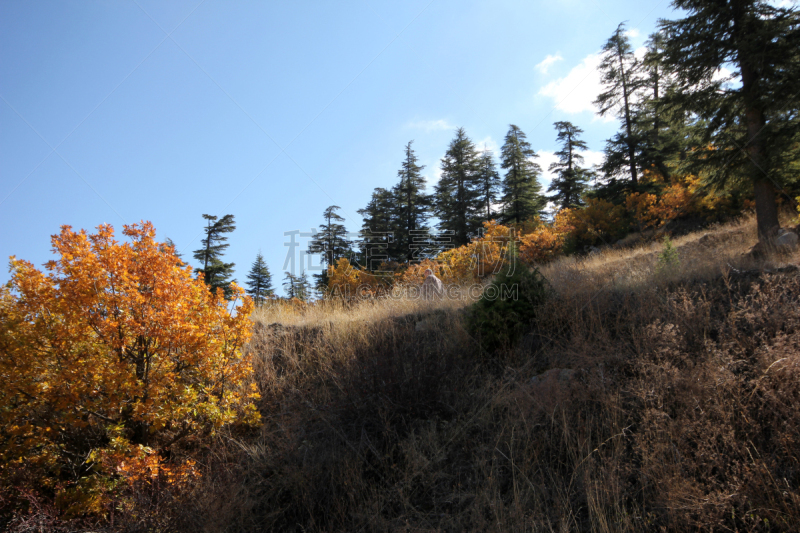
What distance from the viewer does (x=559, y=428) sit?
4.17 metres

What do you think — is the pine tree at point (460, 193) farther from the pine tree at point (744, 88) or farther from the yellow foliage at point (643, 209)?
the pine tree at point (744, 88)

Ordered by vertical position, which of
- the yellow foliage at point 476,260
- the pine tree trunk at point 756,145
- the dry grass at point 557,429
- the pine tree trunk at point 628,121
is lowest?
the dry grass at point 557,429

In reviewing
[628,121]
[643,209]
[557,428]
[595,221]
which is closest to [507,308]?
[557,428]

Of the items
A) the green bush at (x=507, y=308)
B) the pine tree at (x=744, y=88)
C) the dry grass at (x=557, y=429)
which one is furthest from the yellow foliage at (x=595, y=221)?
the green bush at (x=507, y=308)

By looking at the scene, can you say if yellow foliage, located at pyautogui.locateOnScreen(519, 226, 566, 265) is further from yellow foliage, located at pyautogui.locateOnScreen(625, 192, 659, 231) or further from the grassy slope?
the grassy slope

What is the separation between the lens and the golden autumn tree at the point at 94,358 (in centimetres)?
399

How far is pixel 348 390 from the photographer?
5.37 metres

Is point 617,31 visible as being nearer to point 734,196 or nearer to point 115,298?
point 734,196

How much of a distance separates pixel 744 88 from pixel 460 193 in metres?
24.0

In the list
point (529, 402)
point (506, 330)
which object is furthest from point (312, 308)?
point (529, 402)

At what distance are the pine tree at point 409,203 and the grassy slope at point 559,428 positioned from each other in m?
25.9

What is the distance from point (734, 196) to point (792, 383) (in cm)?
1668

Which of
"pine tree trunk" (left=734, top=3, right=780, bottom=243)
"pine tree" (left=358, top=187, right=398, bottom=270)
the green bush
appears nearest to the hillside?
the green bush

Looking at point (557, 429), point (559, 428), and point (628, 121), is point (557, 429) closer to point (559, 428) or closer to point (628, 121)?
point (559, 428)
